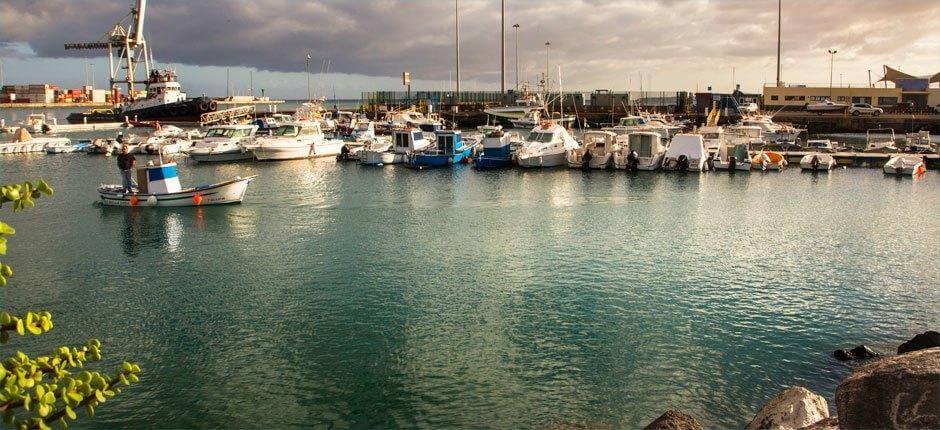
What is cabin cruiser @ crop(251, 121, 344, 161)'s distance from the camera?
180 ft

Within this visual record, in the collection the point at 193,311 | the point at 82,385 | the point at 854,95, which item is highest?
the point at 854,95

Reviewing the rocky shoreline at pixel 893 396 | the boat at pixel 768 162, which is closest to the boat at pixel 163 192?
the rocky shoreline at pixel 893 396

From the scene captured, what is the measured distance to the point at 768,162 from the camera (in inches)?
1909

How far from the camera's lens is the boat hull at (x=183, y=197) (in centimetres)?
3128

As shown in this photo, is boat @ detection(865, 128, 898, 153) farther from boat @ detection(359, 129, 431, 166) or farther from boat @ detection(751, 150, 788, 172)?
boat @ detection(359, 129, 431, 166)

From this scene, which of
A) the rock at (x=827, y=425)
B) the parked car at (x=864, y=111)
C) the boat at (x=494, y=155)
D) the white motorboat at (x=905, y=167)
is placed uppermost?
the parked car at (x=864, y=111)

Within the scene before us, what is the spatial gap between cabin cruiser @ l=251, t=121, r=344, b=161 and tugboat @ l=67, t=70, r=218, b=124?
5515 centimetres

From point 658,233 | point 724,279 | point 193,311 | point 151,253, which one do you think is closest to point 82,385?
point 193,311

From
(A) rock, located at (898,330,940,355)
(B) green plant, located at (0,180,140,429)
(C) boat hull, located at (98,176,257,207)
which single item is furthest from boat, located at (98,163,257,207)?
(B) green plant, located at (0,180,140,429)

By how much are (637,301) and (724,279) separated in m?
3.64

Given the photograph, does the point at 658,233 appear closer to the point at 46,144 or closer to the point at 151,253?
the point at 151,253

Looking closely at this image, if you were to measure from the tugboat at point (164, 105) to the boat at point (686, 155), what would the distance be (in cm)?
8089

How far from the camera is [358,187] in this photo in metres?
40.6

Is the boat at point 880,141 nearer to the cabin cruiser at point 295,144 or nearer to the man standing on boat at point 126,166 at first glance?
the cabin cruiser at point 295,144
